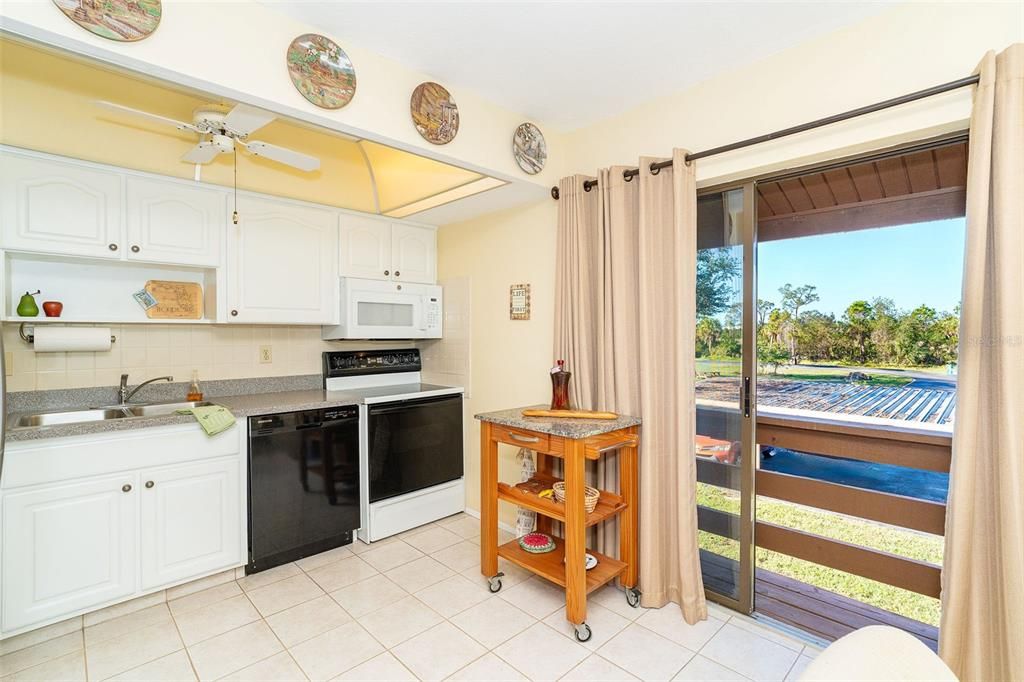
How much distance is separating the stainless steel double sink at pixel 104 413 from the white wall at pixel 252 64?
1.64m

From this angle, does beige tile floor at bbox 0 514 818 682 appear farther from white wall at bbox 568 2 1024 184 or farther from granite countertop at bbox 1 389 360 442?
white wall at bbox 568 2 1024 184

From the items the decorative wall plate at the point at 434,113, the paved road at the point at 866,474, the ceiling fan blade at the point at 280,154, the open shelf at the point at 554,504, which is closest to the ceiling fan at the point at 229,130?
the ceiling fan blade at the point at 280,154

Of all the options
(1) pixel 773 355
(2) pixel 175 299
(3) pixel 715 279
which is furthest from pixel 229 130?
(1) pixel 773 355

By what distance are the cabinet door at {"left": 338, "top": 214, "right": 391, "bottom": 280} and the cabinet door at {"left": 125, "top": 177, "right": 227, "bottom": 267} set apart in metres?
0.74

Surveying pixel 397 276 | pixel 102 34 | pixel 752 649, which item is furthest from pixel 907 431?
pixel 102 34

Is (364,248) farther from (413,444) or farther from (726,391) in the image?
(726,391)

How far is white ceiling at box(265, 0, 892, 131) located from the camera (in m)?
1.82

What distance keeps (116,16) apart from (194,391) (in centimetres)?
208

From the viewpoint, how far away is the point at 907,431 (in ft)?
6.98

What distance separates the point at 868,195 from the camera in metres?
2.25

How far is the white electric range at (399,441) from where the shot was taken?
3.13 metres

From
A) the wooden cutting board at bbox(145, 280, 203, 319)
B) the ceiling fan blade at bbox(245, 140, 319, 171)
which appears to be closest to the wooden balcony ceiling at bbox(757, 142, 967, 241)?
the ceiling fan blade at bbox(245, 140, 319, 171)

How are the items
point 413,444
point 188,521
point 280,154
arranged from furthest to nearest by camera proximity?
point 413,444 < point 188,521 < point 280,154

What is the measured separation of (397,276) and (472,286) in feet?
1.89
